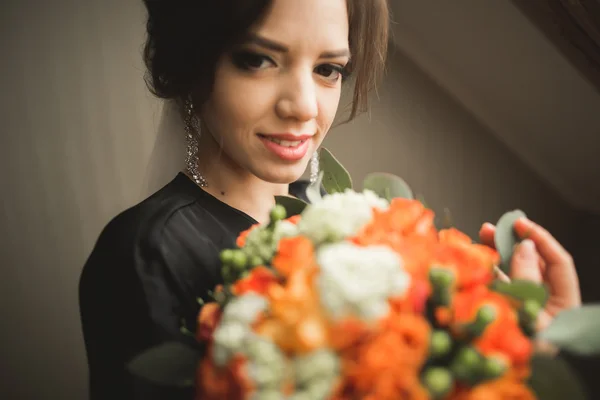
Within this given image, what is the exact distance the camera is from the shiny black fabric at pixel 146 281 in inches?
23.4

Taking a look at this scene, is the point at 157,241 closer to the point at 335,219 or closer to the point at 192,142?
the point at 192,142

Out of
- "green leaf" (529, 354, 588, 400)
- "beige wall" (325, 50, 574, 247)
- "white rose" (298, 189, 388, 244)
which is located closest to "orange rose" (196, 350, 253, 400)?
"white rose" (298, 189, 388, 244)

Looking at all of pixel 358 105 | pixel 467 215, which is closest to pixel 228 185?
pixel 358 105

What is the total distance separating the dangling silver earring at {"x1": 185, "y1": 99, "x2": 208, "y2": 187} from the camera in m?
0.75

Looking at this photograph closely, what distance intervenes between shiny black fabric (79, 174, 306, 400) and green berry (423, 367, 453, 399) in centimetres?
34

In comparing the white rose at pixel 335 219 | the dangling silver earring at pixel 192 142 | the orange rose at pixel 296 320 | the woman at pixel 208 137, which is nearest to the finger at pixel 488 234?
the woman at pixel 208 137

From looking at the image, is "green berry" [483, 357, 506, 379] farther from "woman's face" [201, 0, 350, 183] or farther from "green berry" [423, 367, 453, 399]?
"woman's face" [201, 0, 350, 183]

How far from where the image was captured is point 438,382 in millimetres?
322

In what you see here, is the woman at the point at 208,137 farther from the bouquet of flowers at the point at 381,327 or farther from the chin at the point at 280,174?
the bouquet of flowers at the point at 381,327

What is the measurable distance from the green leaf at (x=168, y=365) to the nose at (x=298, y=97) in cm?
36

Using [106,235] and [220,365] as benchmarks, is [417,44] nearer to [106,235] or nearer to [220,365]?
[106,235]

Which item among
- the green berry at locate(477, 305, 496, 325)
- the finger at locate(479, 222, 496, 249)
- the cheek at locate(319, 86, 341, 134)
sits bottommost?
the green berry at locate(477, 305, 496, 325)

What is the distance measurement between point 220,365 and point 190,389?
0.18 meters

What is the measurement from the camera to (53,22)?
0.77 metres
